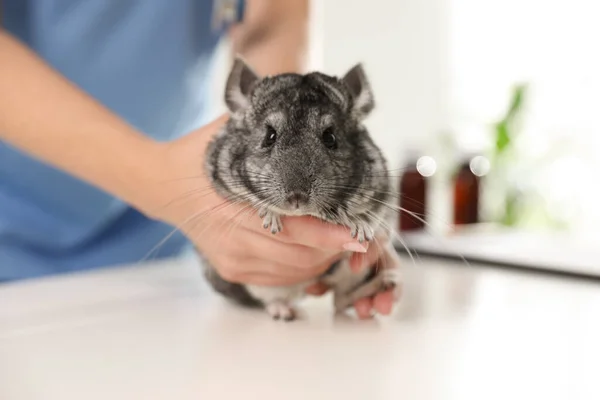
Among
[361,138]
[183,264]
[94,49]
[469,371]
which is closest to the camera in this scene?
[469,371]

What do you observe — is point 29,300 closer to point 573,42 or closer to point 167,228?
point 167,228

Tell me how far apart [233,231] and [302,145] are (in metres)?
0.20

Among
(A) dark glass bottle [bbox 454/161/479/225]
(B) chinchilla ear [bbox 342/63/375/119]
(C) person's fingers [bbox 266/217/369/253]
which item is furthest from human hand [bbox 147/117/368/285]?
(A) dark glass bottle [bbox 454/161/479/225]

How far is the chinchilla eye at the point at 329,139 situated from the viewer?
909mm

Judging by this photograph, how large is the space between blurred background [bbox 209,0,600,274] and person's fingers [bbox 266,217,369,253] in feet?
5.60

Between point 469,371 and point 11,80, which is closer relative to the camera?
point 469,371

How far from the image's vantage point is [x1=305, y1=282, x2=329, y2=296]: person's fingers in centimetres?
111

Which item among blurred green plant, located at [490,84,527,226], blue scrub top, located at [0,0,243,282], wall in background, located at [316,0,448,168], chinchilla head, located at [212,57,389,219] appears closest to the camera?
chinchilla head, located at [212,57,389,219]

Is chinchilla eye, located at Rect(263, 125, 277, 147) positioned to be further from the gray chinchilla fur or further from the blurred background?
the blurred background

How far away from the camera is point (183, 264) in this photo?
1.59 meters

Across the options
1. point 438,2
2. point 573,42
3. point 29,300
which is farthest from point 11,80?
point 573,42

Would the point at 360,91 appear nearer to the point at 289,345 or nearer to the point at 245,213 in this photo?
the point at 245,213

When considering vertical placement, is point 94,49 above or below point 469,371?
above

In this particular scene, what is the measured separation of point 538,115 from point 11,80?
2.53 meters
